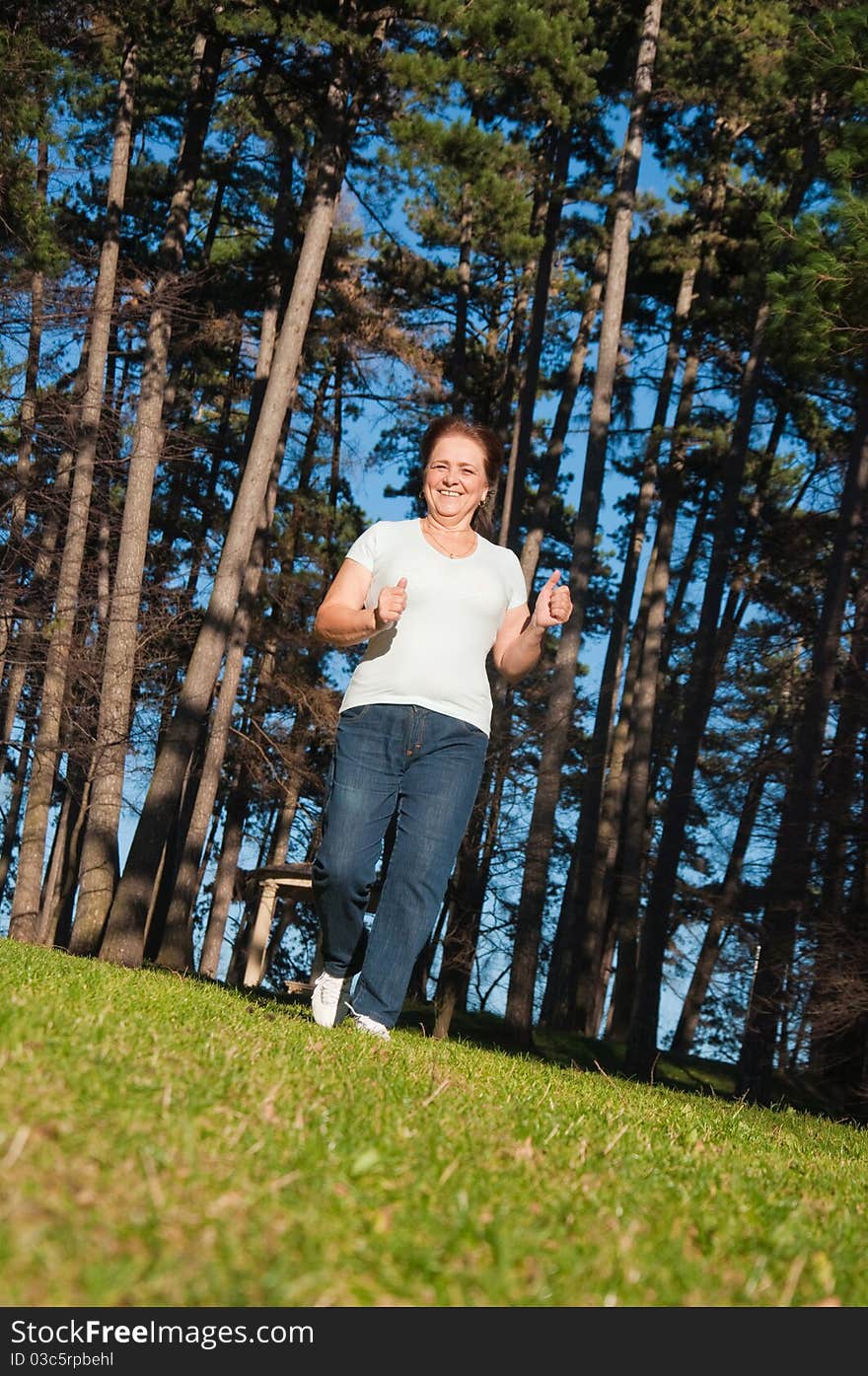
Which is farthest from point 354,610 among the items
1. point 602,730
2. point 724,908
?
point 602,730

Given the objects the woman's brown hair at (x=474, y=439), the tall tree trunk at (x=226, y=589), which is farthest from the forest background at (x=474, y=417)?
the woman's brown hair at (x=474, y=439)

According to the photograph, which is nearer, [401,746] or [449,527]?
[401,746]

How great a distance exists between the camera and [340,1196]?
233 centimetres

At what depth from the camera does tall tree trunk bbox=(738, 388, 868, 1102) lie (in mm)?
15570

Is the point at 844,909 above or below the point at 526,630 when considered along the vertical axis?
below

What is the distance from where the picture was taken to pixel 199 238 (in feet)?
100

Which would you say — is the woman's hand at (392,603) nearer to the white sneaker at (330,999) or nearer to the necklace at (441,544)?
the necklace at (441,544)

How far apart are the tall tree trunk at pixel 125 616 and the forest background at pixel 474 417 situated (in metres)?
0.06

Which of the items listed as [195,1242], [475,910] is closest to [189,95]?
[475,910]

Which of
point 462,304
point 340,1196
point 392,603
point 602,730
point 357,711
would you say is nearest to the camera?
point 340,1196

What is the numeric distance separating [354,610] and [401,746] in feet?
2.11

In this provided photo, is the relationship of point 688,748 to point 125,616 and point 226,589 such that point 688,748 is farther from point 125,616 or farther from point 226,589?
point 125,616

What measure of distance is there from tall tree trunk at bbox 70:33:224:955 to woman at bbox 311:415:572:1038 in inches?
468

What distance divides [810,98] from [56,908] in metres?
20.9
